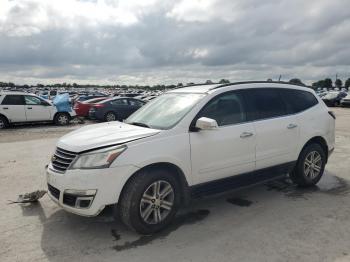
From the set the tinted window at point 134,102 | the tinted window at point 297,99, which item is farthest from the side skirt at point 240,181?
the tinted window at point 134,102

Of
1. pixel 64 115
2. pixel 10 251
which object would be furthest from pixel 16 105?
pixel 10 251

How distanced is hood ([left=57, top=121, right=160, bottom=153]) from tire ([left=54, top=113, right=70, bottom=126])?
45.8 feet

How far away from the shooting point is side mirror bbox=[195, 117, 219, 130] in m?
4.27

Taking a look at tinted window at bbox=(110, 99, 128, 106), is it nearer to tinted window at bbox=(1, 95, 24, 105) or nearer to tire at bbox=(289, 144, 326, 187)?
tinted window at bbox=(1, 95, 24, 105)

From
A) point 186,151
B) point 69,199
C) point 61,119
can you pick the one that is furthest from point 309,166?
point 61,119

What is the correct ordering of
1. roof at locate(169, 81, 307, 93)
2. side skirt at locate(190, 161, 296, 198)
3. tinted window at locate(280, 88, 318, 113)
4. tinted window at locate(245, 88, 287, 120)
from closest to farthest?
side skirt at locate(190, 161, 296, 198) → roof at locate(169, 81, 307, 93) → tinted window at locate(245, 88, 287, 120) → tinted window at locate(280, 88, 318, 113)

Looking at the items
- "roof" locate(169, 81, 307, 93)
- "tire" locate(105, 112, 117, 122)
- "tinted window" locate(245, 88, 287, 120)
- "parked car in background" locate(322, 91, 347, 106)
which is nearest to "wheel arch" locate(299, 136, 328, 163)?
"tinted window" locate(245, 88, 287, 120)

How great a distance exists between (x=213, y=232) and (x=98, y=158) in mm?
1614

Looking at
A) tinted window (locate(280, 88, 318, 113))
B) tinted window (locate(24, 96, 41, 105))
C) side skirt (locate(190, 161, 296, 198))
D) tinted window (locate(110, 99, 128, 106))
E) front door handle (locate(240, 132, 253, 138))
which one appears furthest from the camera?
tinted window (locate(110, 99, 128, 106))

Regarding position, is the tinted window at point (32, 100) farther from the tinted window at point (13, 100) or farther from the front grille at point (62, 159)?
the front grille at point (62, 159)

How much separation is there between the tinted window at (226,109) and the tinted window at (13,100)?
13969mm

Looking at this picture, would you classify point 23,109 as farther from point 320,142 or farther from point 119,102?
point 320,142

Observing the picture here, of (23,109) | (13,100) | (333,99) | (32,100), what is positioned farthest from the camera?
(333,99)

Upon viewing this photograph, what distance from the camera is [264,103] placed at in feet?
17.5
